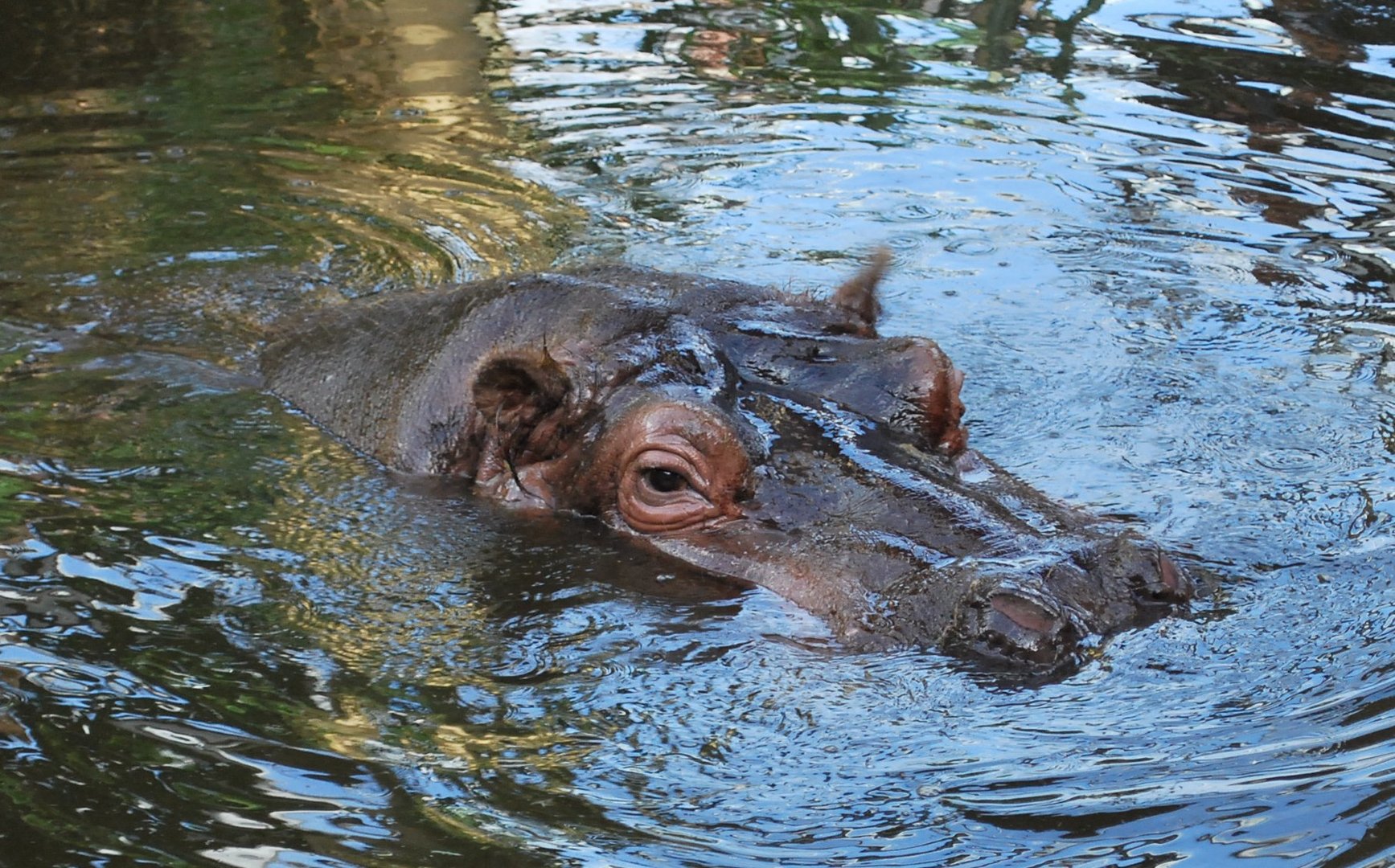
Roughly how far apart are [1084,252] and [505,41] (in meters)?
6.03

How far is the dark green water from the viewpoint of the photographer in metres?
3.83

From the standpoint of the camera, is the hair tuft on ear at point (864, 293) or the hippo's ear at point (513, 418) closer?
the hippo's ear at point (513, 418)

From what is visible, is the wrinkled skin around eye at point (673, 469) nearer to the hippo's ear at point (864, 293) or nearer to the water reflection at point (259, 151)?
the hippo's ear at point (864, 293)

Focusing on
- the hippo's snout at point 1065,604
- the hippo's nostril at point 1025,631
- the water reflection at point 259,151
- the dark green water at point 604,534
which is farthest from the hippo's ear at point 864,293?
the water reflection at point 259,151

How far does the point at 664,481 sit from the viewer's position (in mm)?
5246

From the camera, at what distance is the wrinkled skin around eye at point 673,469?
5051 mm

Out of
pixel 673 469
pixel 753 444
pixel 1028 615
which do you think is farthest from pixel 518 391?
pixel 1028 615

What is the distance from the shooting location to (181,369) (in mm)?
6910

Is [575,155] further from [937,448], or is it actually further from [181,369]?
[937,448]

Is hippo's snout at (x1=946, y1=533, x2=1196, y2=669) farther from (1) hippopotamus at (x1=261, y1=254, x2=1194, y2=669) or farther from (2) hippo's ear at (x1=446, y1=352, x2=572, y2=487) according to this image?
(2) hippo's ear at (x1=446, y1=352, x2=572, y2=487)

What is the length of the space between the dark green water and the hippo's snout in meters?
0.09

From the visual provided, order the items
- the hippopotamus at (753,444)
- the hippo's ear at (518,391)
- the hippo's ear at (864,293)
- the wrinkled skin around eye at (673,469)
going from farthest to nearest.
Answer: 1. the hippo's ear at (864,293)
2. the hippo's ear at (518,391)
3. the wrinkled skin around eye at (673,469)
4. the hippopotamus at (753,444)

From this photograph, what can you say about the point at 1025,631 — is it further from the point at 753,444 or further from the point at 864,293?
the point at 864,293

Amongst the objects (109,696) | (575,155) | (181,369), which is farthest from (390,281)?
(109,696)
